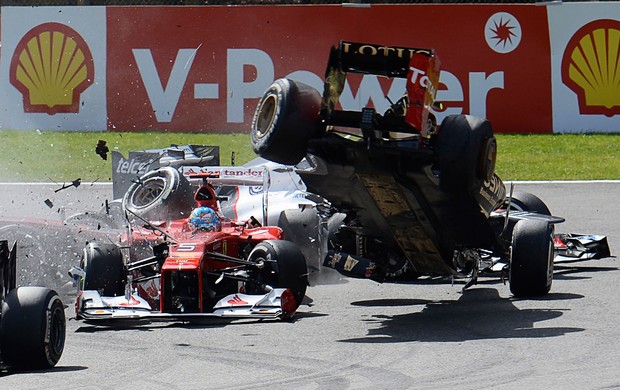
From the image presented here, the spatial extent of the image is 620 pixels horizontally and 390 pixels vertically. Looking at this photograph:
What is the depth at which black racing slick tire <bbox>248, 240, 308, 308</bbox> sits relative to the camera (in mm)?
10086

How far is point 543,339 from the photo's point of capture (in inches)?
340

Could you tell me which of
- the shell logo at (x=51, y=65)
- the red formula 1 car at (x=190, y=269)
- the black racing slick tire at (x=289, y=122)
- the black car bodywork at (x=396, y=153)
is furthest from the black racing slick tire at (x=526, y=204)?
the shell logo at (x=51, y=65)

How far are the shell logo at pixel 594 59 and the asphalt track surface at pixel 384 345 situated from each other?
7.06m

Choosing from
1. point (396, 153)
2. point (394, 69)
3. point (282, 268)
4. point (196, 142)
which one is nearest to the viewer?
point (396, 153)

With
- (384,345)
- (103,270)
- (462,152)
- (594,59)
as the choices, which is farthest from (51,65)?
(384,345)

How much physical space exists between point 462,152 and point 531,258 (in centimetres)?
160

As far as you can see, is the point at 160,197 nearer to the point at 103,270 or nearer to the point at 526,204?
the point at 103,270

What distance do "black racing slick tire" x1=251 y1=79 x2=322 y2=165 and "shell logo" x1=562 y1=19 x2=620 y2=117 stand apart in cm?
993

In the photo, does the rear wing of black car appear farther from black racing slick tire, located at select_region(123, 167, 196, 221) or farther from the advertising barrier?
the advertising barrier

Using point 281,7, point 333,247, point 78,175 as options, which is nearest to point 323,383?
point 333,247

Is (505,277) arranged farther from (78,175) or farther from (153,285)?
(78,175)

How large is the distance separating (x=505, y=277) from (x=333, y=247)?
1.46 meters

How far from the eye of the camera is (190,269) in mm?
9789

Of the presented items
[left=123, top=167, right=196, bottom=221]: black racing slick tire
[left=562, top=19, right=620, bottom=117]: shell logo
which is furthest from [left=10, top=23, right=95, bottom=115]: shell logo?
[left=123, top=167, right=196, bottom=221]: black racing slick tire
